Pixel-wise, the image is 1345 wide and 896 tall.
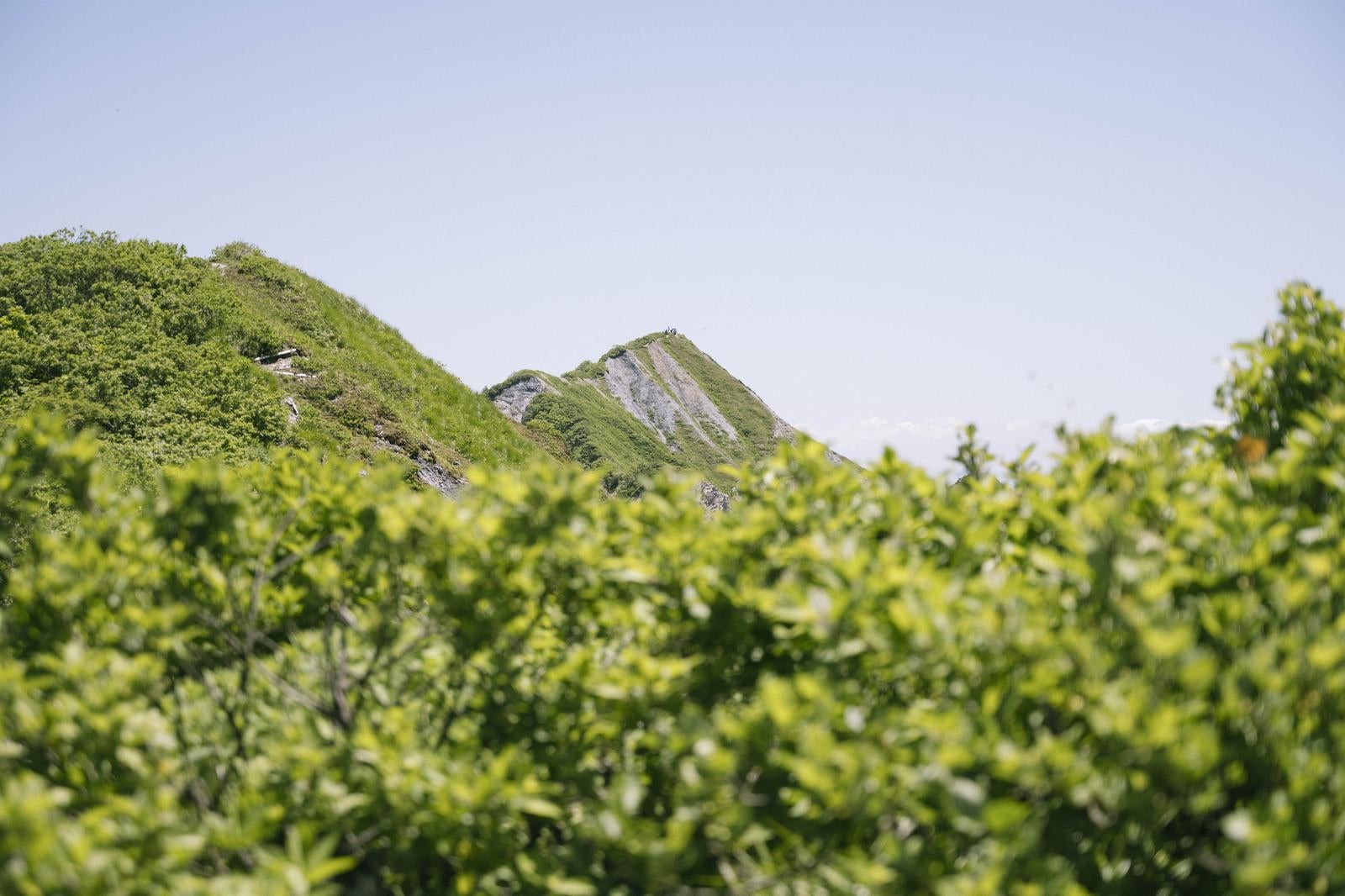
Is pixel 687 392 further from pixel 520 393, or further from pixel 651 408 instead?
pixel 520 393

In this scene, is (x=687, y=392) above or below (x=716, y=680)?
above

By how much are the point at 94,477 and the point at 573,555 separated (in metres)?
2.78

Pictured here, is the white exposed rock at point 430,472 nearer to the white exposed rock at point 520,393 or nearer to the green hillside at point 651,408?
the green hillside at point 651,408

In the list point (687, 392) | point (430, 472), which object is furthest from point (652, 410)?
point (430, 472)

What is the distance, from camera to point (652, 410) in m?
99.6

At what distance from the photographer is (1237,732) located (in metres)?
2.79

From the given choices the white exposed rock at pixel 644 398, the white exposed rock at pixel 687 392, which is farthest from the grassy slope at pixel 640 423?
the white exposed rock at pixel 644 398

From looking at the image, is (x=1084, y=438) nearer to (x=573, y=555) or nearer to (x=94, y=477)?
(x=573, y=555)

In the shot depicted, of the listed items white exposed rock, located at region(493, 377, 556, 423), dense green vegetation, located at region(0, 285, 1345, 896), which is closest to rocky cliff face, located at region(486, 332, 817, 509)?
white exposed rock, located at region(493, 377, 556, 423)

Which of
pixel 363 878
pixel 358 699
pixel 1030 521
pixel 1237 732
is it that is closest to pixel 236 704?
pixel 358 699

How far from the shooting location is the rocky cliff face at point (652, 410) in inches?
3078

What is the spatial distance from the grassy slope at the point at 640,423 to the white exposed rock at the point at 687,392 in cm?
91

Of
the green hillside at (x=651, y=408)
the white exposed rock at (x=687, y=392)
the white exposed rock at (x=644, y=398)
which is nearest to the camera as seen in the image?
the green hillside at (x=651, y=408)

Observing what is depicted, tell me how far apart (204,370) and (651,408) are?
8030cm
